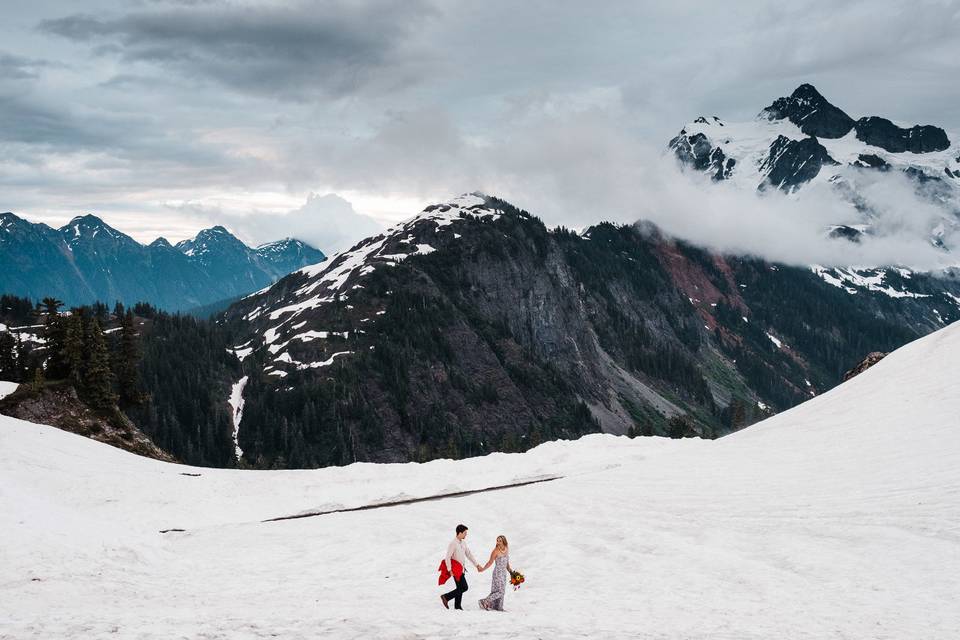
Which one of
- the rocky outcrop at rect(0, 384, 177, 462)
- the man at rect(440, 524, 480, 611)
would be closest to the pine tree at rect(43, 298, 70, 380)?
the rocky outcrop at rect(0, 384, 177, 462)

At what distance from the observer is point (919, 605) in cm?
1808

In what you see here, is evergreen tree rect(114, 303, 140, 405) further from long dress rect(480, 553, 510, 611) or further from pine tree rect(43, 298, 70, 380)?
long dress rect(480, 553, 510, 611)

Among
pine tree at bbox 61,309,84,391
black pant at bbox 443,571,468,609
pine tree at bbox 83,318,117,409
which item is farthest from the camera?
pine tree at bbox 61,309,84,391

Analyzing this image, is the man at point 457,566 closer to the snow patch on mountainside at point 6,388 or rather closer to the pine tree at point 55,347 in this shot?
Result: the snow patch on mountainside at point 6,388

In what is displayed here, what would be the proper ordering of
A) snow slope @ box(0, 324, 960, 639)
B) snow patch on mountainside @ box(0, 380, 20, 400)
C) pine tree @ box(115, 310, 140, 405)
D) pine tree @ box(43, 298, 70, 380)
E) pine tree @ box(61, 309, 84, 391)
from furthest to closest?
pine tree @ box(115, 310, 140, 405) → pine tree @ box(43, 298, 70, 380) → pine tree @ box(61, 309, 84, 391) → snow patch on mountainside @ box(0, 380, 20, 400) → snow slope @ box(0, 324, 960, 639)

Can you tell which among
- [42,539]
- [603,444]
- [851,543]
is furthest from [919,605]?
[603,444]

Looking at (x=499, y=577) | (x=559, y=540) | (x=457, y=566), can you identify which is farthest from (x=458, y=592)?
(x=559, y=540)

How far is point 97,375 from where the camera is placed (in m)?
64.3

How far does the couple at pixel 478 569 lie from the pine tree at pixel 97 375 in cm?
5527

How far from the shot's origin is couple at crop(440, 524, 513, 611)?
18.8 metres

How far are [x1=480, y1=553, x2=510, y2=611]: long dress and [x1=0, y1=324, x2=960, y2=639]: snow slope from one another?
0.44m

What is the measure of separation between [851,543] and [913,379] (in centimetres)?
2743

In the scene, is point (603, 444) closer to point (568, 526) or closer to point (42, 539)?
point (568, 526)


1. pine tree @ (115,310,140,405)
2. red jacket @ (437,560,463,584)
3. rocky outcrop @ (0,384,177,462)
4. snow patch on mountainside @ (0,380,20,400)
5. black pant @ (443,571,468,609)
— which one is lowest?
black pant @ (443,571,468,609)
